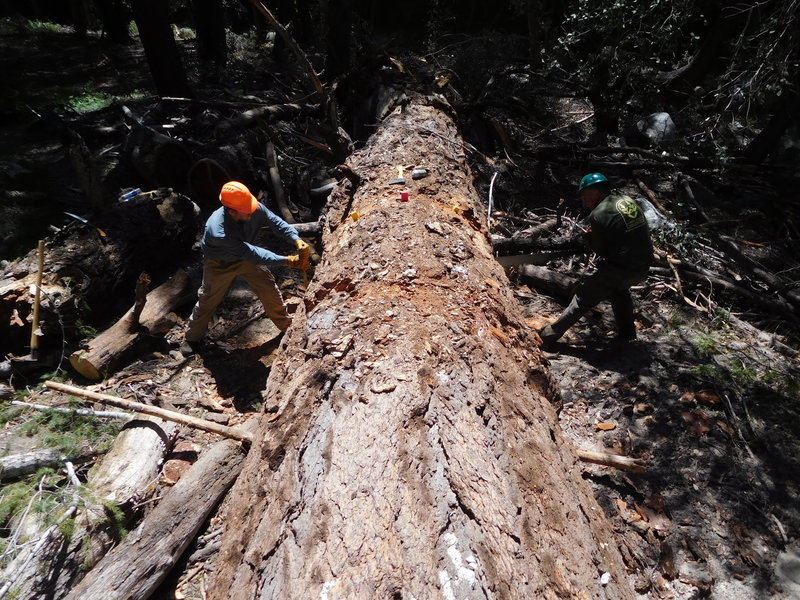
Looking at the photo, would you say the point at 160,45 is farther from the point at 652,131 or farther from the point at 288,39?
the point at 652,131

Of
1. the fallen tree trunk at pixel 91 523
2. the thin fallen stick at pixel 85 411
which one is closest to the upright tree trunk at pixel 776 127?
the fallen tree trunk at pixel 91 523

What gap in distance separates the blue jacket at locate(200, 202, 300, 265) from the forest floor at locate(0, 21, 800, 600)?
0.90 m

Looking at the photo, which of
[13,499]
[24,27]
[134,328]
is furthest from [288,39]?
[24,27]

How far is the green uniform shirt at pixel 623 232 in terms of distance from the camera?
3807 mm

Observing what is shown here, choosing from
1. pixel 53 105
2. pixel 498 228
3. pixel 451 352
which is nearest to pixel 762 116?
pixel 498 228

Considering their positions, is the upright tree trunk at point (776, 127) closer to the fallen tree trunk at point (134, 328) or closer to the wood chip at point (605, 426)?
the wood chip at point (605, 426)

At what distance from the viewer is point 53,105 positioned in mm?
8242

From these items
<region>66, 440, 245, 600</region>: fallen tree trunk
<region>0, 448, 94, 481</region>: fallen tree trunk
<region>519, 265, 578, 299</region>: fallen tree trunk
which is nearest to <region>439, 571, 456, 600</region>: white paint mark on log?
<region>66, 440, 245, 600</region>: fallen tree trunk

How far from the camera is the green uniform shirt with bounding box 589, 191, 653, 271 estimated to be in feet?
12.5

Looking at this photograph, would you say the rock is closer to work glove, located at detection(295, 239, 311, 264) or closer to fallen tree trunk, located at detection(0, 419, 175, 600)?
work glove, located at detection(295, 239, 311, 264)

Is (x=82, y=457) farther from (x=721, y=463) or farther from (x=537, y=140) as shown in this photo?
(x=537, y=140)

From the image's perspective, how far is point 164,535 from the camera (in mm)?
2518

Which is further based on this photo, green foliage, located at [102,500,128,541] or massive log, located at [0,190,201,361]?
massive log, located at [0,190,201,361]

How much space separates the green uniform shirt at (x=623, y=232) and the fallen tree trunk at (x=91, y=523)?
3561mm
